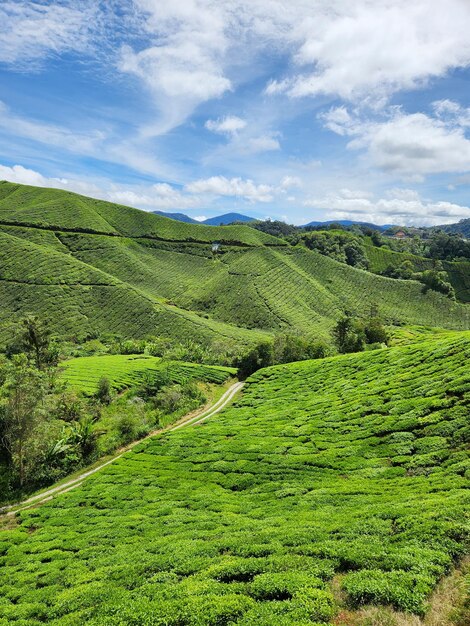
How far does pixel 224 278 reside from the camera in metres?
195

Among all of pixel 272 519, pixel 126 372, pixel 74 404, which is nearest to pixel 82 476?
pixel 74 404

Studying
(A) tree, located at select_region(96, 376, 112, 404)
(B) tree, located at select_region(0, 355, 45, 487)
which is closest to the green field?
(A) tree, located at select_region(96, 376, 112, 404)

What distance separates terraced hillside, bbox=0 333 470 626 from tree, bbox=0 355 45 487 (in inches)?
Answer: 418

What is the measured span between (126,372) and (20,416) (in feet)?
116

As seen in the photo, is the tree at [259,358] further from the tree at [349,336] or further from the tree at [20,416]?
the tree at [20,416]

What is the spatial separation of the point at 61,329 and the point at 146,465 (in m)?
115

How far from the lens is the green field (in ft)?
227

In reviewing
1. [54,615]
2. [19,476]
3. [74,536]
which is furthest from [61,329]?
[54,615]

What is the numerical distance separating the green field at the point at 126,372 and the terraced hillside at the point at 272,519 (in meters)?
27.7

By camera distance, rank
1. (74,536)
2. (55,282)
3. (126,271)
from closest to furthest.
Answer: (74,536) < (55,282) < (126,271)

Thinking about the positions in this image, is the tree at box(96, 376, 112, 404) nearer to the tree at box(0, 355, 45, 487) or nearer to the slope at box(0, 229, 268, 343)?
the tree at box(0, 355, 45, 487)

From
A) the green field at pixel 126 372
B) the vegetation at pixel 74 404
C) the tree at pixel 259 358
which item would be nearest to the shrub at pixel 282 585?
the vegetation at pixel 74 404

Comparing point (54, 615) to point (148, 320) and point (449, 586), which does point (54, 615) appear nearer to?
point (449, 586)

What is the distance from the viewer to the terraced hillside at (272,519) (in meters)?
12.6
